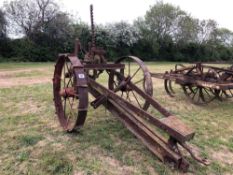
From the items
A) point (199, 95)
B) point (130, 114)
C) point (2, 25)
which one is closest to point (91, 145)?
point (130, 114)

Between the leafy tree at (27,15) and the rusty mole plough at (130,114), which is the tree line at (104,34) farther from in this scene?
the rusty mole plough at (130,114)

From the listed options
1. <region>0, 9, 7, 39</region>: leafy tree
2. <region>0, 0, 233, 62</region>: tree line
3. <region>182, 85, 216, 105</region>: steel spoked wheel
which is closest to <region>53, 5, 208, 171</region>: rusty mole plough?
<region>182, 85, 216, 105</region>: steel spoked wheel

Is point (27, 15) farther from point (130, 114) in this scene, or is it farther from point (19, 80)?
point (130, 114)

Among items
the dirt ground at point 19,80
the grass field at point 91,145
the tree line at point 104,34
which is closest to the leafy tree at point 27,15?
the tree line at point 104,34

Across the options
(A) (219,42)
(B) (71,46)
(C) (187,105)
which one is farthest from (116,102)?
(A) (219,42)

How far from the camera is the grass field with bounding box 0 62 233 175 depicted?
2680 mm

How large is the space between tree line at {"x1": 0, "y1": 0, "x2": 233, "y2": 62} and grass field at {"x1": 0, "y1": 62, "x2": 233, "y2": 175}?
1181cm

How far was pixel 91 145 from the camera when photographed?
3.21 meters

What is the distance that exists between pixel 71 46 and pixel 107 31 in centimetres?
315

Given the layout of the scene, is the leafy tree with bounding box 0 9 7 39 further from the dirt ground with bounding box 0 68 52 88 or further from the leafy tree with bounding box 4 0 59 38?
the dirt ground with bounding box 0 68 52 88

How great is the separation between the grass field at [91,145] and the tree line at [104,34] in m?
11.8

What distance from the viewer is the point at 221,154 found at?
3184 millimetres

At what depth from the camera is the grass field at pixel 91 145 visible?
8.79 feet

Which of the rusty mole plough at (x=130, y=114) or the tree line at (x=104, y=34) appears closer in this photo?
the rusty mole plough at (x=130, y=114)
